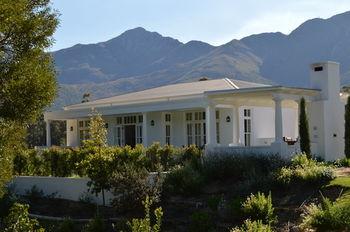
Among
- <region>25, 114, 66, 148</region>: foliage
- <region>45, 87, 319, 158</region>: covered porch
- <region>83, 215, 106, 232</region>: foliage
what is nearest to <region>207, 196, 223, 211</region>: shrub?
<region>83, 215, 106, 232</region>: foliage

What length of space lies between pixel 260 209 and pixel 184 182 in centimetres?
384

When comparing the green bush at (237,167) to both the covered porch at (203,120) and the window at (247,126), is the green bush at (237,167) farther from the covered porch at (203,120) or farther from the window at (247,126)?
the window at (247,126)

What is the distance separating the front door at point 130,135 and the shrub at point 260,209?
19.2 meters

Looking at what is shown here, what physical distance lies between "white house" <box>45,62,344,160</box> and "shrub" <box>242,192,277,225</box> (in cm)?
820

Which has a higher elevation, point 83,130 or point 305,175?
point 83,130

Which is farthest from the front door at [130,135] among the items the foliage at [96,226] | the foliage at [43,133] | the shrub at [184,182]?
the foliage at [43,133]

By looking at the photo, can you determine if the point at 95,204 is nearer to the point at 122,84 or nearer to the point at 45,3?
the point at 45,3

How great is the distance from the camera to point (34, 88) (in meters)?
11.5

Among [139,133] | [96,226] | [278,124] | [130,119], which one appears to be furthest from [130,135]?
[96,226]

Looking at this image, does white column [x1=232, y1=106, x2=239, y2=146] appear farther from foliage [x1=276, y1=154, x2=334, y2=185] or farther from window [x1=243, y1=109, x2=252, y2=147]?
foliage [x1=276, y1=154, x2=334, y2=185]

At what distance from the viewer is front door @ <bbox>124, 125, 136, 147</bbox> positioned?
1268 inches

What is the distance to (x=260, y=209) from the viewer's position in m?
13.1

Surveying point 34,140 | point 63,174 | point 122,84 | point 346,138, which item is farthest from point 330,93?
point 122,84

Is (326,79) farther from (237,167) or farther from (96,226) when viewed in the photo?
(96,226)
